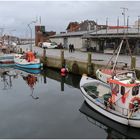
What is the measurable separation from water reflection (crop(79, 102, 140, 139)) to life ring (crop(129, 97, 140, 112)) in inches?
43.0

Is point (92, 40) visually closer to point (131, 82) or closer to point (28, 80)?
point (28, 80)

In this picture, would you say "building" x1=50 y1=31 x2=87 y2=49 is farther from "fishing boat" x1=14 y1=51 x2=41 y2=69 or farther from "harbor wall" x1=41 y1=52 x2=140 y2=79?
"harbor wall" x1=41 y1=52 x2=140 y2=79

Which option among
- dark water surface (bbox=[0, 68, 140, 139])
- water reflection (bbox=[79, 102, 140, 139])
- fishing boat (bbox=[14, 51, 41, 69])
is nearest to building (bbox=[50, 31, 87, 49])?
fishing boat (bbox=[14, 51, 41, 69])

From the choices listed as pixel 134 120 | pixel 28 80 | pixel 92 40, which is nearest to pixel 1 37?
pixel 92 40

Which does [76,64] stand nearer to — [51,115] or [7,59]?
[51,115]

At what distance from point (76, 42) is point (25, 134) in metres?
38.1

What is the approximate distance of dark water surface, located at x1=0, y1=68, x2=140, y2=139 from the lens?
1414 centimetres

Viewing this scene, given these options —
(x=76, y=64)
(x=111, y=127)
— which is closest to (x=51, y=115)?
(x=111, y=127)

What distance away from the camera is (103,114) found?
52.9ft

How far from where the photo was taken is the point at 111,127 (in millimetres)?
14781

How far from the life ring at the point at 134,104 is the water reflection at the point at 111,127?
109 cm

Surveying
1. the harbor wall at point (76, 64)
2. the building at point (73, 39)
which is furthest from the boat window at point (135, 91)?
the building at point (73, 39)

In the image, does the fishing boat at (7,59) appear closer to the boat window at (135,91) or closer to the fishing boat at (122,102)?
the fishing boat at (122,102)

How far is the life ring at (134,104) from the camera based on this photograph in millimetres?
14319
